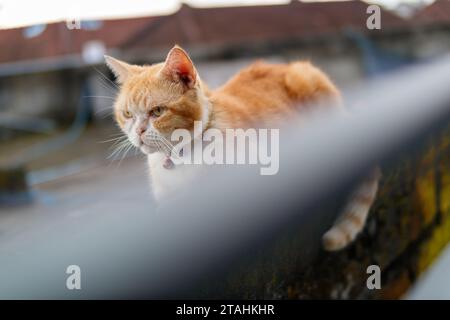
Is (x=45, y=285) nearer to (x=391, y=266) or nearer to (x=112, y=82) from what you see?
(x=112, y=82)

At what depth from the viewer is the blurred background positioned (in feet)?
3.62

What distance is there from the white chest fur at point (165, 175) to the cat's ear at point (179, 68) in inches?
4.7

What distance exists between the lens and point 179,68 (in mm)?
821

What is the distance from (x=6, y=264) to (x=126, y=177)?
0.29 metres

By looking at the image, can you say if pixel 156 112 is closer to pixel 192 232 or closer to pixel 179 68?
pixel 179 68

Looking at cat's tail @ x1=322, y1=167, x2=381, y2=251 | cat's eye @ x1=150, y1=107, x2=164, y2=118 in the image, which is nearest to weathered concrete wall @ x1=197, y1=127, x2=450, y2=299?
cat's tail @ x1=322, y1=167, x2=381, y2=251

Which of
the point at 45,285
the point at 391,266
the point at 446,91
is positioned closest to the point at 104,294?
the point at 45,285

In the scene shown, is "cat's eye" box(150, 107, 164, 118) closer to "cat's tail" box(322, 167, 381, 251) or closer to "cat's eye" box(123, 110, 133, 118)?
"cat's eye" box(123, 110, 133, 118)

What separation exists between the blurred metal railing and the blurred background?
11 cm

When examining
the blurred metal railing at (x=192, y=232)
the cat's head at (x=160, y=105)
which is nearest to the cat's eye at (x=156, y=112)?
the cat's head at (x=160, y=105)

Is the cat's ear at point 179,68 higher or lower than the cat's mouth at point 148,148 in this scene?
higher

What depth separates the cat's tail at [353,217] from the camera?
1.11m

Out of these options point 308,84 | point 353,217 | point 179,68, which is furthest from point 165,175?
point 353,217

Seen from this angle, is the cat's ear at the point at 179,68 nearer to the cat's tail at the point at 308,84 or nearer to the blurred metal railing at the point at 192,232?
the blurred metal railing at the point at 192,232
